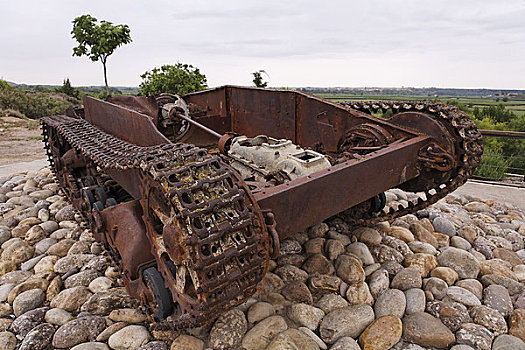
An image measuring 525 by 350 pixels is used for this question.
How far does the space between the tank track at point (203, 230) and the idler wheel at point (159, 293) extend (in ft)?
0.36

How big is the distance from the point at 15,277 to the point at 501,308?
14.3ft

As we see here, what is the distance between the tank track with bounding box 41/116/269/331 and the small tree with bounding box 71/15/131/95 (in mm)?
20294

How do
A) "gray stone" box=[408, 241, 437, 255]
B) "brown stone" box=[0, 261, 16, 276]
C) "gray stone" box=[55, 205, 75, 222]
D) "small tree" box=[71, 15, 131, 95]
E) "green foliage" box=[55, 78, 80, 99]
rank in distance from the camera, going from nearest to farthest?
"brown stone" box=[0, 261, 16, 276] → "gray stone" box=[408, 241, 437, 255] → "gray stone" box=[55, 205, 75, 222] → "small tree" box=[71, 15, 131, 95] → "green foliage" box=[55, 78, 80, 99]

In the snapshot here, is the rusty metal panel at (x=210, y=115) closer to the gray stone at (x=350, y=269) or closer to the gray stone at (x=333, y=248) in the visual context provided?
the gray stone at (x=333, y=248)

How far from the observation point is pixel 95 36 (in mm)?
19734

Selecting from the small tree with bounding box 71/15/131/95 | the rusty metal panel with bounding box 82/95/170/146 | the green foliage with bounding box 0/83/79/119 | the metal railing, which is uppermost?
the small tree with bounding box 71/15/131/95

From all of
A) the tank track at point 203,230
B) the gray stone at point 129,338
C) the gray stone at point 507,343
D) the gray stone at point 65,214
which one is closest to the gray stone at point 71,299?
the gray stone at point 129,338

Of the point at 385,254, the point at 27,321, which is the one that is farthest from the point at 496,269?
the point at 27,321

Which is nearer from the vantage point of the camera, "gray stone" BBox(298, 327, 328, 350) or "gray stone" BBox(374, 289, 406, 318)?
"gray stone" BBox(298, 327, 328, 350)

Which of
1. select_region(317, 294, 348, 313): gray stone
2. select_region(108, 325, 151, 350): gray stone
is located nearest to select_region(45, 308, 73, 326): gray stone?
select_region(108, 325, 151, 350): gray stone

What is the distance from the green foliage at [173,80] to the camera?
2030cm

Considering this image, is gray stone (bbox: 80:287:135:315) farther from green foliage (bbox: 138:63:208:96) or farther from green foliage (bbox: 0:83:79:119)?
green foliage (bbox: 0:83:79:119)

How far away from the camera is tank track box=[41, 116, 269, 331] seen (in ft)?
6.06

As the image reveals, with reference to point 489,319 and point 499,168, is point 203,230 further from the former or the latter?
point 499,168
